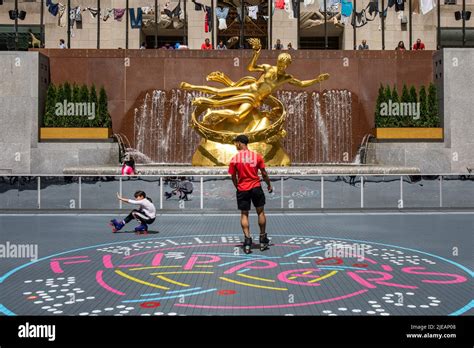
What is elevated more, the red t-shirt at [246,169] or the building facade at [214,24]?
the building facade at [214,24]

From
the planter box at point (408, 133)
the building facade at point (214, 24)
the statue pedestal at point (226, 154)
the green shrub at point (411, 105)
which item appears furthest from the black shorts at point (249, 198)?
the building facade at point (214, 24)

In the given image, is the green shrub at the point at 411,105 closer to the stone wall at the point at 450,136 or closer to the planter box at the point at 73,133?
the stone wall at the point at 450,136

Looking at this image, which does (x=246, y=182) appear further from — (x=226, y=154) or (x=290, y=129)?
(x=290, y=129)

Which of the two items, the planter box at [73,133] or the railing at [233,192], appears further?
the planter box at [73,133]

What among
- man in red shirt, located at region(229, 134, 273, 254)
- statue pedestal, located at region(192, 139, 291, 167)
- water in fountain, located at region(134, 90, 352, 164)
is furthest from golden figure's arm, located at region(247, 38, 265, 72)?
man in red shirt, located at region(229, 134, 273, 254)

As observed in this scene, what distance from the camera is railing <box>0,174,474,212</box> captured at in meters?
14.4

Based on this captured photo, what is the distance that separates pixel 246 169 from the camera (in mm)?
8875

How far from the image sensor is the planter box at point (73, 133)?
76.8 feet

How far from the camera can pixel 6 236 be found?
1050 cm

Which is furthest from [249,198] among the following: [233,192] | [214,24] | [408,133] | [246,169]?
[214,24]

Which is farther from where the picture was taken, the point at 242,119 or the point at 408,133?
the point at 408,133

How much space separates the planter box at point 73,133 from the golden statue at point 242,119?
4920 millimetres

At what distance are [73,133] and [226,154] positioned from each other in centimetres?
716
